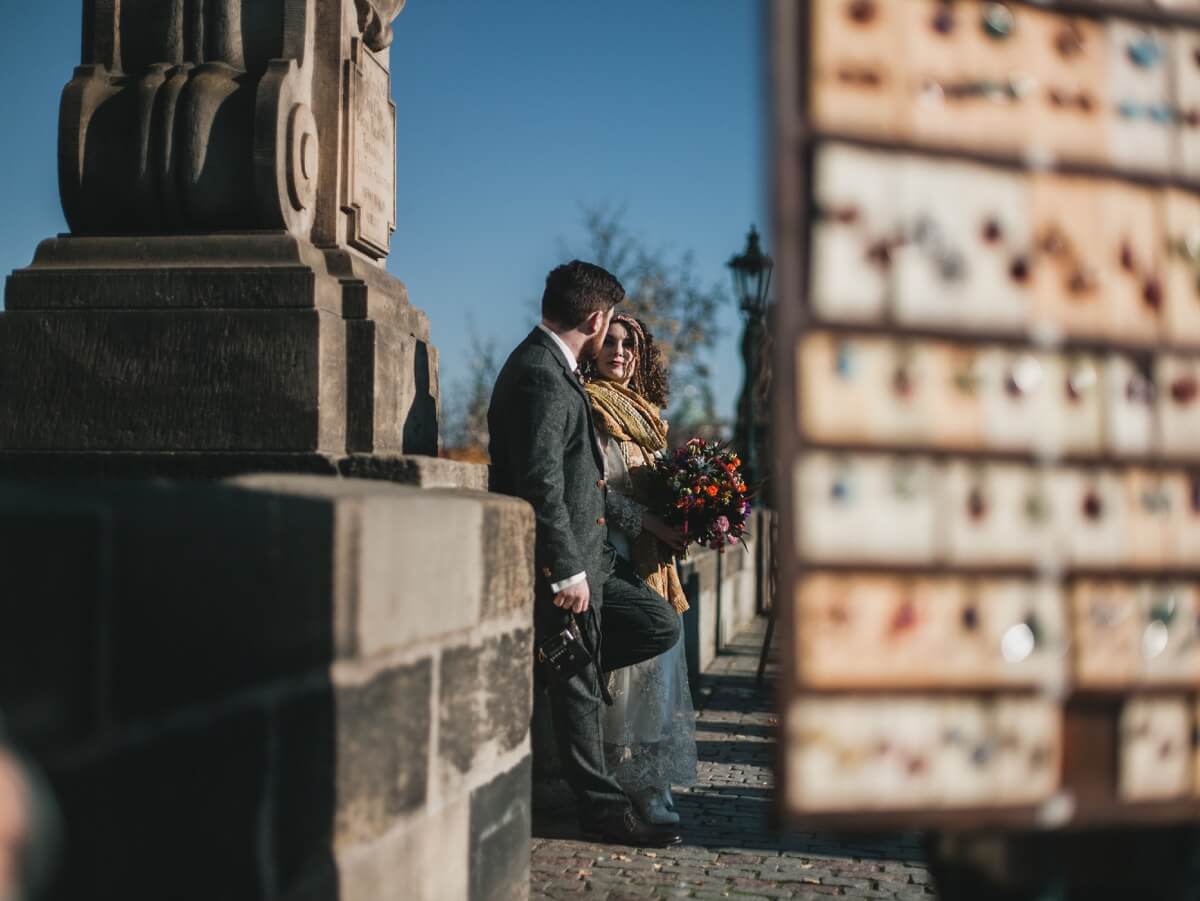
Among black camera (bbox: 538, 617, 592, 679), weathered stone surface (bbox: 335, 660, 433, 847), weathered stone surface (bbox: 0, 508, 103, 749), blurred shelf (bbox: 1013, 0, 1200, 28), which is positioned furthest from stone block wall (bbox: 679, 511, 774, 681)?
weathered stone surface (bbox: 0, 508, 103, 749)

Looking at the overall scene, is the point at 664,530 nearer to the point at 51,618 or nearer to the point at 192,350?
the point at 192,350

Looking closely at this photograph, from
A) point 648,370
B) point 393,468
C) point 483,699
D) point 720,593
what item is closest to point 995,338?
point 483,699

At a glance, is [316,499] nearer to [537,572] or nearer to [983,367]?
[983,367]

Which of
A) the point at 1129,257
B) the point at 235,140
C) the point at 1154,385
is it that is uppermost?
the point at 235,140

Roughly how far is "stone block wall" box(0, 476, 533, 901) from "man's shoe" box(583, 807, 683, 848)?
1.76 m

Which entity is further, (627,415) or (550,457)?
(627,415)

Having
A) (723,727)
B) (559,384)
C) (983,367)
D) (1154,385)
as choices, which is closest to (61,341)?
(559,384)

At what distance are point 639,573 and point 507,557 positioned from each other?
2210mm

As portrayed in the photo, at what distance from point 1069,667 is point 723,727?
17.6ft

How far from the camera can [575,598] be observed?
169 inches

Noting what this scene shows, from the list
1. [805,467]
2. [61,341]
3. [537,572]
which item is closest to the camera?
[805,467]

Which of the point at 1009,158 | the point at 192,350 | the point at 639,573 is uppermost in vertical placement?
the point at 1009,158

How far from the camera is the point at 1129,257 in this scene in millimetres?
1993

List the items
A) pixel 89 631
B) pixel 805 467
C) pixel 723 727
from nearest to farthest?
1. pixel 89 631
2. pixel 805 467
3. pixel 723 727
